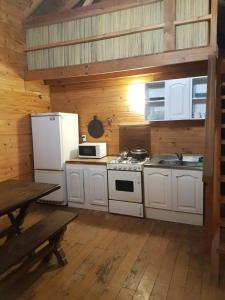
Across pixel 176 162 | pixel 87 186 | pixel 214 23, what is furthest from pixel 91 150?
pixel 214 23

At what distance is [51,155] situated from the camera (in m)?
3.91

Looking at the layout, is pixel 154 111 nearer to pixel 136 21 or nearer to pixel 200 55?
pixel 200 55

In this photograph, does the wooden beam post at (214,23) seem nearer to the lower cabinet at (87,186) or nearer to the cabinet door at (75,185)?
the lower cabinet at (87,186)

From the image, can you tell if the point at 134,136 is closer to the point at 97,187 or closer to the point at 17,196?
the point at 97,187

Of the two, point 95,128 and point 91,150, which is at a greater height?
point 95,128

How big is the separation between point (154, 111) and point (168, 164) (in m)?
0.91

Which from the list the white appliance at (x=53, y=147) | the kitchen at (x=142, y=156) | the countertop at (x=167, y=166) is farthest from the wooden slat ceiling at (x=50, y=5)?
the countertop at (x=167, y=166)

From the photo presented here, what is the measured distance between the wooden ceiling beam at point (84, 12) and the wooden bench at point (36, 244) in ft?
9.20

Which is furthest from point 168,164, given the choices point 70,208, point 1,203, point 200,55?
point 1,203

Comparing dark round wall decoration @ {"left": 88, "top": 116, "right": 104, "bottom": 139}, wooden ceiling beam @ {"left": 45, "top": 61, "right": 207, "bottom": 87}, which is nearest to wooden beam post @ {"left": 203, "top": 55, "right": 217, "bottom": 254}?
wooden ceiling beam @ {"left": 45, "top": 61, "right": 207, "bottom": 87}

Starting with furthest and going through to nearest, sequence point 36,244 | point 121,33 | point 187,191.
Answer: point 121,33, point 187,191, point 36,244

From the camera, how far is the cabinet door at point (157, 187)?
3234 mm

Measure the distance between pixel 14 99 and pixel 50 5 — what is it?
1916mm

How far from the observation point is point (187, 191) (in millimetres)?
3123
